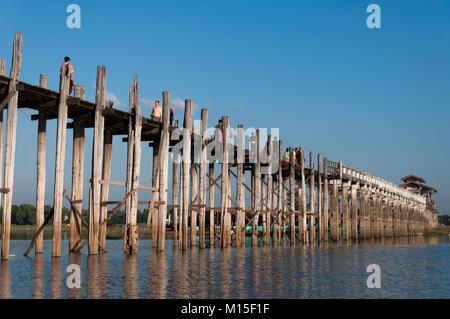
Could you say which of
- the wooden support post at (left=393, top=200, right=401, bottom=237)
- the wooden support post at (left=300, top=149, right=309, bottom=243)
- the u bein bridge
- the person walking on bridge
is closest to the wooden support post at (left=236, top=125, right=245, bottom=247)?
the u bein bridge

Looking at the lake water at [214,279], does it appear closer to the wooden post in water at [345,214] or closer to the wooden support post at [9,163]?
the wooden support post at [9,163]

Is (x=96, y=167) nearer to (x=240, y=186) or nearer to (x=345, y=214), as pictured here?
(x=240, y=186)

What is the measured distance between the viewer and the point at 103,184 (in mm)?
23484

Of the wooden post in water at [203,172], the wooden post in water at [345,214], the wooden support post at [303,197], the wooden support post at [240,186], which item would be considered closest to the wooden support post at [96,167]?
the wooden post in water at [203,172]

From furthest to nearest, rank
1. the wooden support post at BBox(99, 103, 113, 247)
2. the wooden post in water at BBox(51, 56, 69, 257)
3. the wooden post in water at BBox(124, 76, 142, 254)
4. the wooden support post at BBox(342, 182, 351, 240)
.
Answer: the wooden support post at BBox(342, 182, 351, 240) → the wooden support post at BBox(99, 103, 113, 247) → the wooden post in water at BBox(124, 76, 142, 254) → the wooden post in water at BBox(51, 56, 69, 257)

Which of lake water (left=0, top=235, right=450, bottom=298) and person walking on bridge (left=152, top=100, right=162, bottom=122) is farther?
person walking on bridge (left=152, top=100, right=162, bottom=122)

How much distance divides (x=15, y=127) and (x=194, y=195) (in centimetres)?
1437

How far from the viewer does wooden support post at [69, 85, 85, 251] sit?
2164cm

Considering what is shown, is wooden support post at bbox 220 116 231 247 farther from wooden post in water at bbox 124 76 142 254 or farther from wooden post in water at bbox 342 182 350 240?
wooden post in water at bbox 342 182 350 240

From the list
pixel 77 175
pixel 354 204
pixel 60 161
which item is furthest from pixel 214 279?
pixel 354 204

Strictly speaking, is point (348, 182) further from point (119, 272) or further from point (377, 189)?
point (119, 272)

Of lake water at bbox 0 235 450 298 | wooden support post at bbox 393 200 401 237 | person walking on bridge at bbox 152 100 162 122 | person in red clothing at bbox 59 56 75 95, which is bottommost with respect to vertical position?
lake water at bbox 0 235 450 298

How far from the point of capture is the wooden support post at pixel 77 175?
2164 centimetres
